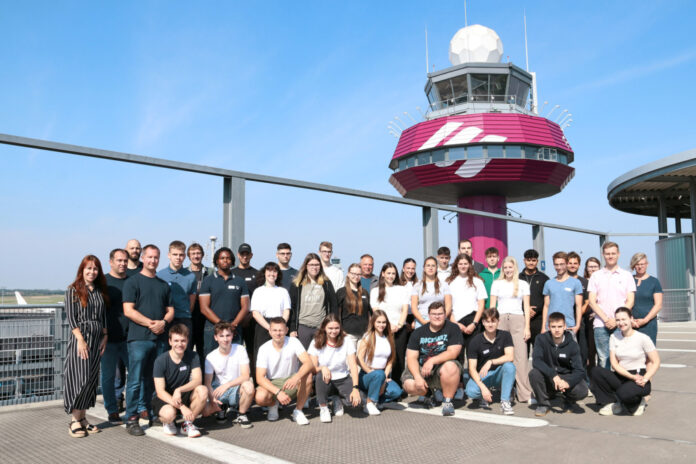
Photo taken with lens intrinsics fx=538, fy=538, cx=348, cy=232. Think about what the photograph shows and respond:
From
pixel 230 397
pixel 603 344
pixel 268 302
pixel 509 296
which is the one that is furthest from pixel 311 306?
pixel 603 344

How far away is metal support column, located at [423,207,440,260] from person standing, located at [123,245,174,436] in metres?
4.26

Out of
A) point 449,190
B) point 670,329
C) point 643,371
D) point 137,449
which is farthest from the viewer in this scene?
point 449,190

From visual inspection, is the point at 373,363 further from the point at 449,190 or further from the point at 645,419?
the point at 449,190

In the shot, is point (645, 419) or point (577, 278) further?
point (577, 278)

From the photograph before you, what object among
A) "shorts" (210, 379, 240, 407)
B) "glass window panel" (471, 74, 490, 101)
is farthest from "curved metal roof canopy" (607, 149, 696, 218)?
"shorts" (210, 379, 240, 407)

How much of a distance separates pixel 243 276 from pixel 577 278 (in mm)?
3855

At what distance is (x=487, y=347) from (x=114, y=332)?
3616 mm

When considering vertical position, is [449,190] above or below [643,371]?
above

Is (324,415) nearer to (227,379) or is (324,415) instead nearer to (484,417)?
(227,379)

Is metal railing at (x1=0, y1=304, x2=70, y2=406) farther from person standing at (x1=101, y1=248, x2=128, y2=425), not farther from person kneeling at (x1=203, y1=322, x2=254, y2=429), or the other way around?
person kneeling at (x1=203, y1=322, x2=254, y2=429)

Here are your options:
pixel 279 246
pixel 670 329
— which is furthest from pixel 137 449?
pixel 670 329

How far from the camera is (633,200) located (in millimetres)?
24734

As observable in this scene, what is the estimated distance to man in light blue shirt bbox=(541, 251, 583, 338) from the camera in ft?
19.8

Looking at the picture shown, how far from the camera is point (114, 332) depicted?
4.93 meters
